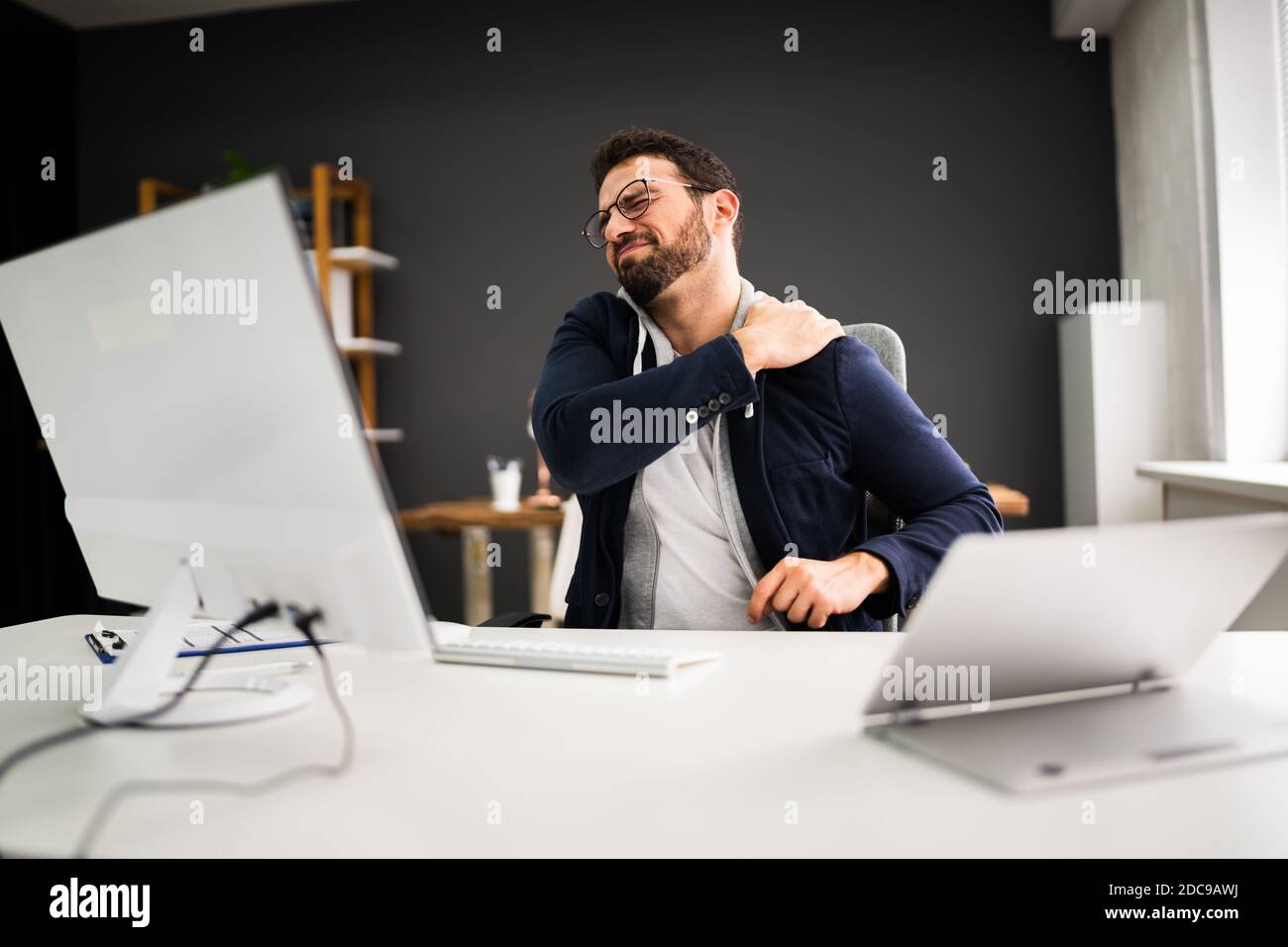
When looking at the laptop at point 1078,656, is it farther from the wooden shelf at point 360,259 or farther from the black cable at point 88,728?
the wooden shelf at point 360,259

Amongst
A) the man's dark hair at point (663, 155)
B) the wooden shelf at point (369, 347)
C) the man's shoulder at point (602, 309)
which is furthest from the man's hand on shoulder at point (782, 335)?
the wooden shelf at point (369, 347)

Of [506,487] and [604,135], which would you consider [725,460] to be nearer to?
[506,487]

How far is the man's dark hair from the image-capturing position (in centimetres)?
172

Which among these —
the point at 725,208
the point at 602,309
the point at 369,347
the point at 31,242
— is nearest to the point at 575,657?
the point at 602,309

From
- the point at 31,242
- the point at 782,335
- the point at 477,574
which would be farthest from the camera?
the point at 31,242

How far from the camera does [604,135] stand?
437cm

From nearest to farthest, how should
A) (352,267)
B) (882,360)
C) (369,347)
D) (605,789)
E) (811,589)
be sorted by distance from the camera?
(605,789) → (811,589) → (882,360) → (369,347) → (352,267)

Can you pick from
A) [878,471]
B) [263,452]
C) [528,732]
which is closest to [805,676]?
[528,732]

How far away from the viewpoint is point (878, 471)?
4.97 feet

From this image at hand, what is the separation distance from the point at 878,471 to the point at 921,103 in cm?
319

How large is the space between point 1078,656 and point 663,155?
1264 mm

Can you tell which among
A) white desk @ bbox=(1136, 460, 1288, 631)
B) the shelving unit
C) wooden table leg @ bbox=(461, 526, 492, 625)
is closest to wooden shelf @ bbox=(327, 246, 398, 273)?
the shelving unit

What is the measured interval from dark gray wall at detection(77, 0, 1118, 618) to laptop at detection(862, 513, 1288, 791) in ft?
11.3
